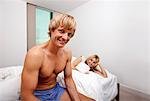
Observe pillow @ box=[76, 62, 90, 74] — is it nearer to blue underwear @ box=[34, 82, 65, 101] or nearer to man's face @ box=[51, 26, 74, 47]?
blue underwear @ box=[34, 82, 65, 101]

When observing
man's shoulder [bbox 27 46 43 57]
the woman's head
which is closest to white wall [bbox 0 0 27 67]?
the woman's head

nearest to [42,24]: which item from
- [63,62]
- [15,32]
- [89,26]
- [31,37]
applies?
[31,37]

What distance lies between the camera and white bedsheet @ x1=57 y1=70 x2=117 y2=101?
1749 millimetres

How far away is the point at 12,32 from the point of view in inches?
125

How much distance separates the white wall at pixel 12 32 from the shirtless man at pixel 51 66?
2121mm

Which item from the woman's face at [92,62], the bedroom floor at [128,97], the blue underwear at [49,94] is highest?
the woman's face at [92,62]

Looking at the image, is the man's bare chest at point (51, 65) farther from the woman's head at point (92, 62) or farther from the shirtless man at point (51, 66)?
the woman's head at point (92, 62)

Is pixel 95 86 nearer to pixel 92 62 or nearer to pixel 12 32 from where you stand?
pixel 92 62

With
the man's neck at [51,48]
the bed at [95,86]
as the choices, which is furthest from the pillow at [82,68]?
the man's neck at [51,48]

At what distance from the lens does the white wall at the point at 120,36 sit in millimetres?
2607

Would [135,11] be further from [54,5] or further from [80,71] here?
[54,5]

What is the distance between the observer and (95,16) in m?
3.34

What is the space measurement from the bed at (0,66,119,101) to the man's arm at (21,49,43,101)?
0.27m

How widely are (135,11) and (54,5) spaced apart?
66.0 inches
